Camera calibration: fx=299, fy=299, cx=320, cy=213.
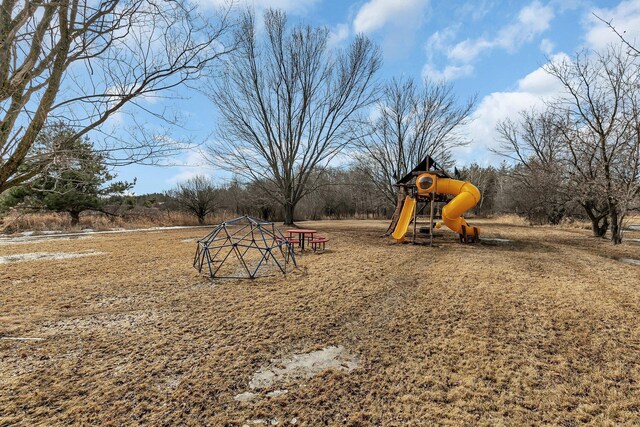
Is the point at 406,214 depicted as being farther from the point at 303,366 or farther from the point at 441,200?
the point at 303,366

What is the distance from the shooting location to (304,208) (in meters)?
32.5

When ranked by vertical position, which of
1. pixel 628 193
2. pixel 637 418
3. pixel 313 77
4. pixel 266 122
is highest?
pixel 313 77

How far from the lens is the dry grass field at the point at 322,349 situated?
215 centimetres

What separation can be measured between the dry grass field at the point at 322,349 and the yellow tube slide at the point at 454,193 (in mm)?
4084

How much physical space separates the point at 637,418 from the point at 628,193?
882cm

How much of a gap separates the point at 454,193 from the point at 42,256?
479 inches

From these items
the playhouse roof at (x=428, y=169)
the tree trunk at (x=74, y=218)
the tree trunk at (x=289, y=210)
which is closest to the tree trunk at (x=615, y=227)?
the playhouse roof at (x=428, y=169)

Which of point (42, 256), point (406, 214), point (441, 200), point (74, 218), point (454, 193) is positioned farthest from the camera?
point (74, 218)

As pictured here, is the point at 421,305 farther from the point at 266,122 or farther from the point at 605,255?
the point at 266,122

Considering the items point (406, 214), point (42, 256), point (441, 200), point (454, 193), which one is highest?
point (454, 193)

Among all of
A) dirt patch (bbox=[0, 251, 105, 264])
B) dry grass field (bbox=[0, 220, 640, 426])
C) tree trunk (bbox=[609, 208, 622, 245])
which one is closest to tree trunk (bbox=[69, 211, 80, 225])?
dirt patch (bbox=[0, 251, 105, 264])

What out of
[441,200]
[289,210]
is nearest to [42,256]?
[289,210]

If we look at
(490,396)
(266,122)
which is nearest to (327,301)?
(490,396)

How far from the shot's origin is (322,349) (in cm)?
305
